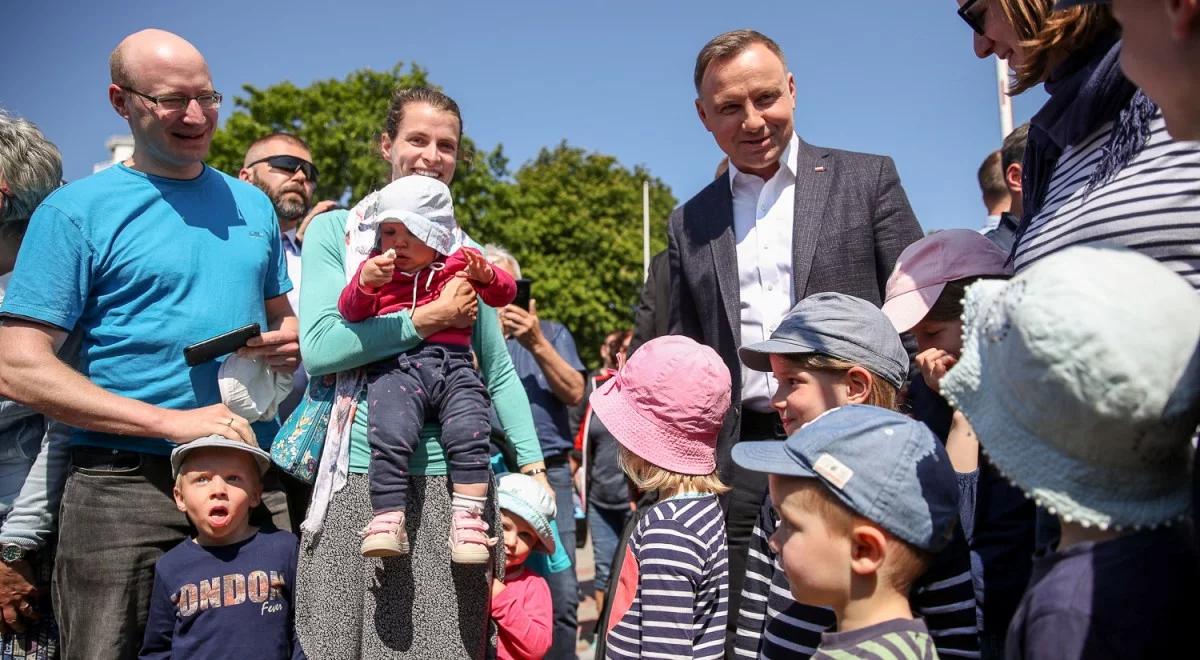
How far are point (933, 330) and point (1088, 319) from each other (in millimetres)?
1383

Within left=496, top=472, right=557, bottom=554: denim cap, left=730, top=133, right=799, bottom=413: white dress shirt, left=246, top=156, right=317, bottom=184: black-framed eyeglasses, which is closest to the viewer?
left=730, top=133, right=799, bottom=413: white dress shirt

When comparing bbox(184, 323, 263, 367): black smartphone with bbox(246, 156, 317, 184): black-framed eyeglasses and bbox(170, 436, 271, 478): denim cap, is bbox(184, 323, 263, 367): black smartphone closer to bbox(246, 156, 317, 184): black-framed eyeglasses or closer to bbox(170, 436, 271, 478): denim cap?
bbox(170, 436, 271, 478): denim cap

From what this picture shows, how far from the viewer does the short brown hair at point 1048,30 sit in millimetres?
1878

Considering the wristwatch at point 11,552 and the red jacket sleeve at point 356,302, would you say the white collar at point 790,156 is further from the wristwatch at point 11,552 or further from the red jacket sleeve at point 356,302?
the wristwatch at point 11,552

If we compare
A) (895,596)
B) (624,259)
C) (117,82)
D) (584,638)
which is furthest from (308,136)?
(895,596)

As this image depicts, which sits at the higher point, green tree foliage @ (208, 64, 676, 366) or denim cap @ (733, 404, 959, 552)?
green tree foliage @ (208, 64, 676, 366)

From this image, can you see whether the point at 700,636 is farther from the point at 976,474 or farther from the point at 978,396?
the point at 978,396

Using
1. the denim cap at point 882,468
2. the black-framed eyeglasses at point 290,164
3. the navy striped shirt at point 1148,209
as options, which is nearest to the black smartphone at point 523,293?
the black-framed eyeglasses at point 290,164

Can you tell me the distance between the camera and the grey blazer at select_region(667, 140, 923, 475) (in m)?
2.93

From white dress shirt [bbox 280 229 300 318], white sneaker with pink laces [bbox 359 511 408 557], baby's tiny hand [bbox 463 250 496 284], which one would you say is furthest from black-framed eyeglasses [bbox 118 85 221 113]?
white dress shirt [bbox 280 229 300 318]

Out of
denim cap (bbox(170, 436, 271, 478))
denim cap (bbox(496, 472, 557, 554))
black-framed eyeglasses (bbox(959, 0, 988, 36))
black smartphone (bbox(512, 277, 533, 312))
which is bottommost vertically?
denim cap (bbox(496, 472, 557, 554))

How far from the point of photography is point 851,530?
179cm

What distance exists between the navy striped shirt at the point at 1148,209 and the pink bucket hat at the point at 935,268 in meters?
0.70

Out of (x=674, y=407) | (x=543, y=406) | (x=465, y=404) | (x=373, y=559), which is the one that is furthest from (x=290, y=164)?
(x=674, y=407)
